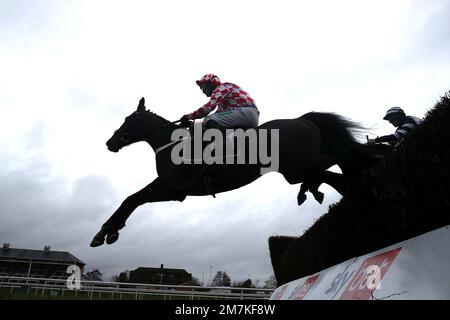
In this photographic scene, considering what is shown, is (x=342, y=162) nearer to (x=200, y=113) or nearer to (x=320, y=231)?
(x=320, y=231)

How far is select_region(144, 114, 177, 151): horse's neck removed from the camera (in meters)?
5.80

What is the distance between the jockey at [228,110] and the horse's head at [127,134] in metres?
0.66

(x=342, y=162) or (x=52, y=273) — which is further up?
(x=52, y=273)

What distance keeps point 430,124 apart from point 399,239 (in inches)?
49.6

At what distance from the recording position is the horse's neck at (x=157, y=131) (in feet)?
19.0

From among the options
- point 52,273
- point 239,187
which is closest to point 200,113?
point 239,187

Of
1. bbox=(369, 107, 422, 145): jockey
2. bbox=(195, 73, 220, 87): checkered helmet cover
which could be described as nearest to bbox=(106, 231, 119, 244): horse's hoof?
bbox=(195, 73, 220, 87): checkered helmet cover

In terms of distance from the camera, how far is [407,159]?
3652 millimetres

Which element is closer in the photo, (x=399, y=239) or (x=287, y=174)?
(x=399, y=239)

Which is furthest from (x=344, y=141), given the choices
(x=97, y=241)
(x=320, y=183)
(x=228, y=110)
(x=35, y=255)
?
(x=35, y=255)

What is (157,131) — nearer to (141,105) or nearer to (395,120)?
(141,105)

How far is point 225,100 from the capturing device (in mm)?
5668
